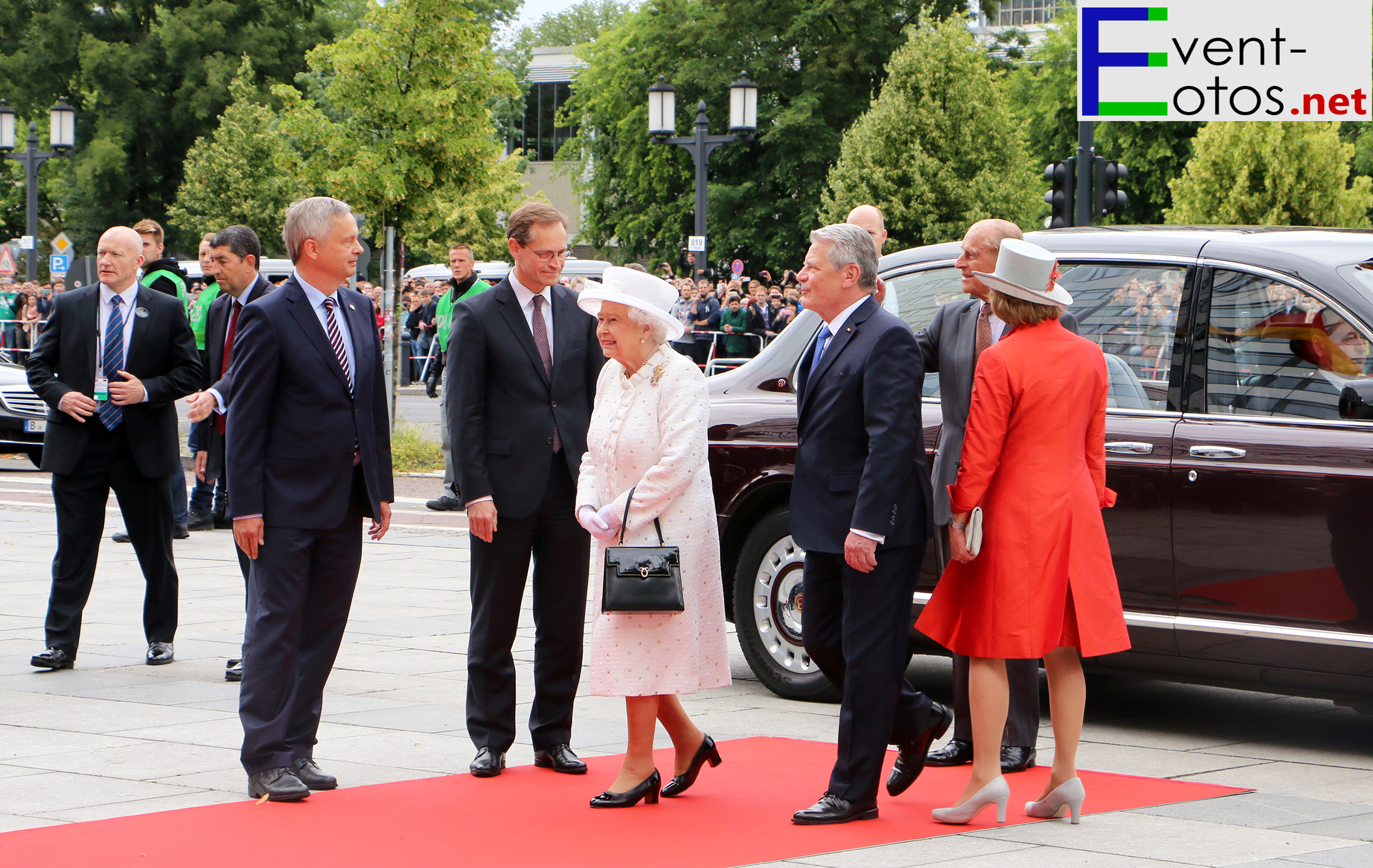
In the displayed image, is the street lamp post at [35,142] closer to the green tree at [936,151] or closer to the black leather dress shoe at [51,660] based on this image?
the green tree at [936,151]

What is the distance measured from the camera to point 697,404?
5516 mm

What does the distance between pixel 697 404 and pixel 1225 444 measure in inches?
84.0

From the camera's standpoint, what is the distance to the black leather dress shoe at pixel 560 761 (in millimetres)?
6117

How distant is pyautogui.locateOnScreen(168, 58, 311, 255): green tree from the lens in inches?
1934

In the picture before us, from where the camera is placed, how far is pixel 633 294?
18.1ft

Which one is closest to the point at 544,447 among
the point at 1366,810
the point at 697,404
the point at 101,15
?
the point at 697,404

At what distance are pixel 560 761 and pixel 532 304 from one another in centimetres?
162

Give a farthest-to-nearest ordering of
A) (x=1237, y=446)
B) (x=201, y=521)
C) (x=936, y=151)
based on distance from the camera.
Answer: (x=936, y=151), (x=201, y=521), (x=1237, y=446)

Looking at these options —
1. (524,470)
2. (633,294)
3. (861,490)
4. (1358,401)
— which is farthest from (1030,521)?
(524,470)

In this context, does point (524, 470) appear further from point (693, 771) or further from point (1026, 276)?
point (1026, 276)

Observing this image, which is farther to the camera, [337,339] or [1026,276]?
[337,339]

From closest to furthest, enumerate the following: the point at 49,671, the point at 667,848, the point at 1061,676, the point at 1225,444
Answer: the point at 667,848
the point at 1061,676
the point at 1225,444
the point at 49,671

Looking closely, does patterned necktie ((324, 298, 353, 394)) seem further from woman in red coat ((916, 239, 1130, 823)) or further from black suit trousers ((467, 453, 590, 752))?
woman in red coat ((916, 239, 1130, 823))

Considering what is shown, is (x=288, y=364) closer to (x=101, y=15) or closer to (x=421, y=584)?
(x=421, y=584)
